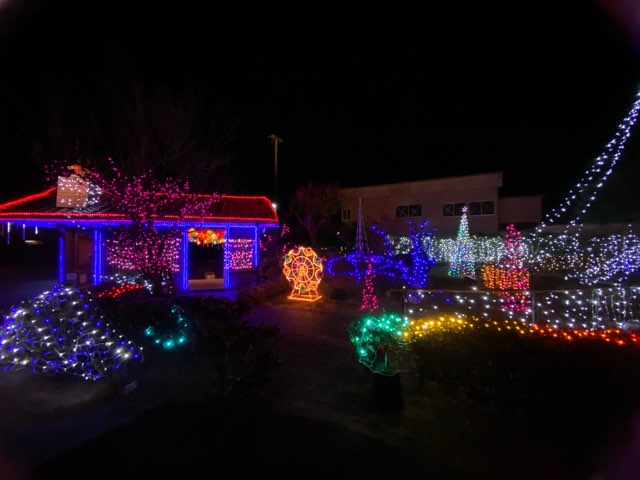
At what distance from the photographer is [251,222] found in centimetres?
1371

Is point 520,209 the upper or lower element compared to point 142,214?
upper

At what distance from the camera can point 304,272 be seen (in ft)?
35.4

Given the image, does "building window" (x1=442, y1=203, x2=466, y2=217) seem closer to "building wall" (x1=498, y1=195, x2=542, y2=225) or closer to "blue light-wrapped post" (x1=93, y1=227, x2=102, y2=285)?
"building wall" (x1=498, y1=195, x2=542, y2=225)

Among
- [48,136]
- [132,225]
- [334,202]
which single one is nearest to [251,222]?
[132,225]

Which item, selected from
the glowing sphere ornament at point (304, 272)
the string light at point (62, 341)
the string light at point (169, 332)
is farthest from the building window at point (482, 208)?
the string light at point (62, 341)

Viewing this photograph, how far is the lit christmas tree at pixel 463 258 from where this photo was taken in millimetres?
15484

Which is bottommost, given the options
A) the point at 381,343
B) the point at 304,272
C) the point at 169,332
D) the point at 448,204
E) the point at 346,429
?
the point at 346,429

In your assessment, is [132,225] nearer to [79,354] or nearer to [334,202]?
[79,354]

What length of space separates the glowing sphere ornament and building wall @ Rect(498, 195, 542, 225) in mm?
16183

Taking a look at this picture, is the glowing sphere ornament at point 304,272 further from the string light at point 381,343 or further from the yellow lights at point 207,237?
the yellow lights at point 207,237

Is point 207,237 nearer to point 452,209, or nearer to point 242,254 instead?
point 242,254

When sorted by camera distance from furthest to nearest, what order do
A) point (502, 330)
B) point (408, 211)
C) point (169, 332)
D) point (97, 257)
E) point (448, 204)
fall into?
point (408, 211)
point (448, 204)
point (97, 257)
point (169, 332)
point (502, 330)

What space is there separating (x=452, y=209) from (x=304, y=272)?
52.2 ft

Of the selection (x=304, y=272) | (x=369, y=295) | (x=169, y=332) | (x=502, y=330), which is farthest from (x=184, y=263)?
(x=502, y=330)
